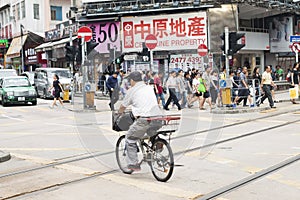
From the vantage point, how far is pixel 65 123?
15.1 metres

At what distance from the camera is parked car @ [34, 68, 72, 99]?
2618 centimetres

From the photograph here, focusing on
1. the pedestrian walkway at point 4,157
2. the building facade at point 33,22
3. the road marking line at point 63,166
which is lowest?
the road marking line at point 63,166

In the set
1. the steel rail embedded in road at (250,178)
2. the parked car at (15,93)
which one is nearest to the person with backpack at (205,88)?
the parked car at (15,93)

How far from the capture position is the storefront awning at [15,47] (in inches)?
1868

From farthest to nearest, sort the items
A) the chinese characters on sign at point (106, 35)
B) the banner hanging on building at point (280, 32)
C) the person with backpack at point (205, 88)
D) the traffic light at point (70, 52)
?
the banner hanging on building at point (280, 32)
the chinese characters on sign at point (106, 35)
the traffic light at point (70, 52)
the person with backpack at point (205, 88)

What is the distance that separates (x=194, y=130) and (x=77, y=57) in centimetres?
819

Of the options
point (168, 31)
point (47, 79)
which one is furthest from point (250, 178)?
point (168, 31)

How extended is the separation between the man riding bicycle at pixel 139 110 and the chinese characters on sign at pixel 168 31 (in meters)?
22.9

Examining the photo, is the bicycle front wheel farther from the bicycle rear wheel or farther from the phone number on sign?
the phone number on sign

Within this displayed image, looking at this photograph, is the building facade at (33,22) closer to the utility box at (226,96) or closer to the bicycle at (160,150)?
the utility box at (226,96)

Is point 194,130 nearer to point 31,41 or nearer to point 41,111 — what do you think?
point 41,111

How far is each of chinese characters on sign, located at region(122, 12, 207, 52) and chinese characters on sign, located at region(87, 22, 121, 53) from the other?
519 mm

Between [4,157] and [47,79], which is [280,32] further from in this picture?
[4,157]

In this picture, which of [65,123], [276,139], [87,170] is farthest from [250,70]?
[87,170]
